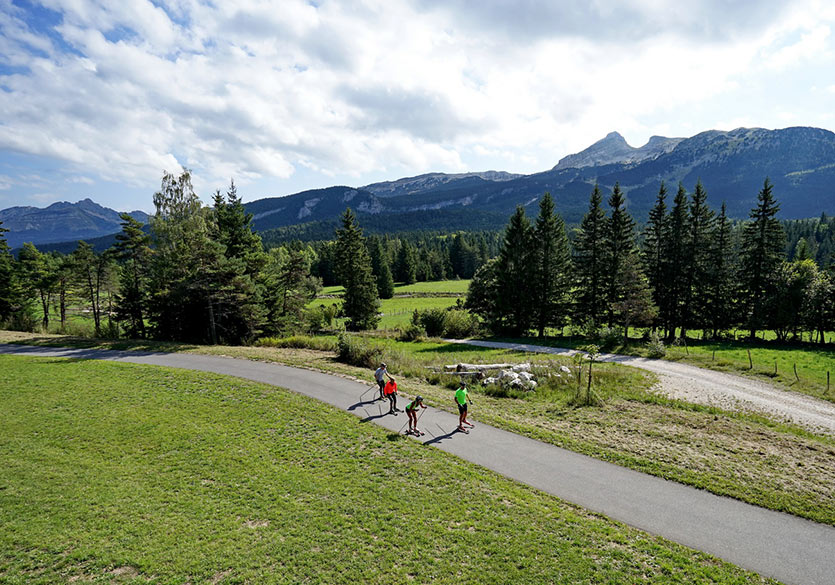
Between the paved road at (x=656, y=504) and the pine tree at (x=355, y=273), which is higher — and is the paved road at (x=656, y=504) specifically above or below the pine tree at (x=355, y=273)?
below

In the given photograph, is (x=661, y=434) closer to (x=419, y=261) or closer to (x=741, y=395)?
(x=741, y=395)

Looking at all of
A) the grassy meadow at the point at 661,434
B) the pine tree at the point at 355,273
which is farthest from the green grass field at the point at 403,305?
the grassy meadow at the point at 661,434

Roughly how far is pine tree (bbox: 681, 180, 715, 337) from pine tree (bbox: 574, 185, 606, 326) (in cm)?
934

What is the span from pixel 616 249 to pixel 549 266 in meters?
6.90

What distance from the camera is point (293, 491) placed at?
33.8ft

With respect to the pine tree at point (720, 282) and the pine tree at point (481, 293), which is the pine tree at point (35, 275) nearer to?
the pine tree at point (481, 293)

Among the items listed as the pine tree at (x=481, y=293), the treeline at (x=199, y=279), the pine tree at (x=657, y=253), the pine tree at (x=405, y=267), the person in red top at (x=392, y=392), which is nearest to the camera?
the person in red top at (x=392, y=392)

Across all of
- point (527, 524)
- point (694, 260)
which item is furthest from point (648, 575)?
point (694, 260)

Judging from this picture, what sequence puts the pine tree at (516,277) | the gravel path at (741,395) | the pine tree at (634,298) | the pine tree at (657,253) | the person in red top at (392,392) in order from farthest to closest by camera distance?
the pine tree at (657,253) < the pine tree at (516,277) < the pine tree at (634,298) < the gravel path at (741,395) < the person in red top at (392,392)

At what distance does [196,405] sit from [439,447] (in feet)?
36.4

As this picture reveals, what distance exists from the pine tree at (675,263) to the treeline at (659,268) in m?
0.09

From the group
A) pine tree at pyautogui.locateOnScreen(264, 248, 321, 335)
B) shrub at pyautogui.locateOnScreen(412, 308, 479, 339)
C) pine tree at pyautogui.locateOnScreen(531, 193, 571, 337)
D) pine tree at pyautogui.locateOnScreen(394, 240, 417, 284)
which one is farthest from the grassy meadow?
pine tree at pyautogui.locateOnScreen(394, 240, 417, 284)

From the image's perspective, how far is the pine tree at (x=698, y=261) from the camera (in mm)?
40281

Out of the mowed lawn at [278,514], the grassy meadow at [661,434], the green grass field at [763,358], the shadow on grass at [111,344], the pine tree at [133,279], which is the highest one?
the pine tree at [133,279]
